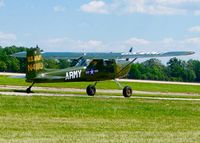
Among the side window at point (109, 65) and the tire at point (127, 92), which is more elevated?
the side window at point (109, 65)

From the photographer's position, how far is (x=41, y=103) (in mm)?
29109

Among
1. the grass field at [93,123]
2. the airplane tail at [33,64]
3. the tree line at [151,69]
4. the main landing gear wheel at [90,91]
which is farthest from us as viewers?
the tree line at [151,69]

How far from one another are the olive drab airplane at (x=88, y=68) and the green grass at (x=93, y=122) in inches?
375

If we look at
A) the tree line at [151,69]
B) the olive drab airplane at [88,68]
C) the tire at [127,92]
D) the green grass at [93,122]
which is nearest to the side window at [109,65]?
the olive drab airplane at [88,68]

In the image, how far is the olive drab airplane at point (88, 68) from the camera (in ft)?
131

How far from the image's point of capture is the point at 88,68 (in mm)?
42875

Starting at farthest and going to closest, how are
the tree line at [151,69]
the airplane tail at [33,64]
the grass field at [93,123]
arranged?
the tree line at [151,69] → the airplane tail at [33,64] → the grass field at [93,123]

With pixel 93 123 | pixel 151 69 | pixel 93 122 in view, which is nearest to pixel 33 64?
pixel 93 122

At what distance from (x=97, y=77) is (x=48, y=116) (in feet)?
66.1

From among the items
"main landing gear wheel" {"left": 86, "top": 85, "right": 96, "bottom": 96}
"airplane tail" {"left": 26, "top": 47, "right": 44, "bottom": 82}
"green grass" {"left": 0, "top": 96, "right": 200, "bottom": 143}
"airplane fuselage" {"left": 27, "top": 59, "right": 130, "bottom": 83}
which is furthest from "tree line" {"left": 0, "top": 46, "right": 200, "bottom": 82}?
"green grass" {"left": 0, "top": 96, "right": 200, "bottom": 143}

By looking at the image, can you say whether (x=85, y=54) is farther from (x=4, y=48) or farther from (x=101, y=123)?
(x=4, y=48)

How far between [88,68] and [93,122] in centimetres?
2050

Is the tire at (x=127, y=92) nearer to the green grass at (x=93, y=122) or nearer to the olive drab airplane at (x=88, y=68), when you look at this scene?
the olive drab airplane at (x=88, y=68)

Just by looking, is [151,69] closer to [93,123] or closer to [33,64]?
[33,64]
